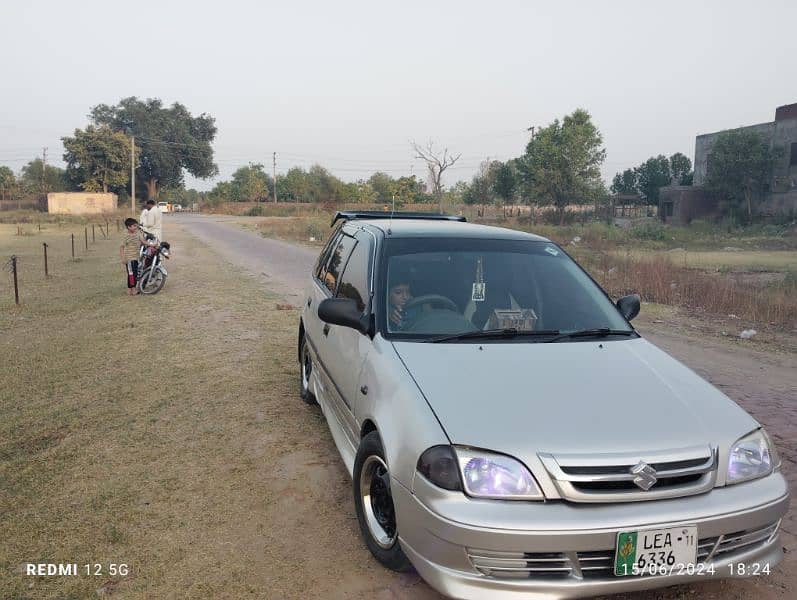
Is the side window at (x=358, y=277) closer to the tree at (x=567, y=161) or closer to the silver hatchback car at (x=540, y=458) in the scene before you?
the silver hatchback car at (x=540, y=458)

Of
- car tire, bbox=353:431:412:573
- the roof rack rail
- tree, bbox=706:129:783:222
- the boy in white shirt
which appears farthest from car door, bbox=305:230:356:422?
tree, bbox=706:129:783:222

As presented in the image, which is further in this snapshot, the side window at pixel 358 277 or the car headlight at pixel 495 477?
the side window at pixel 358 277

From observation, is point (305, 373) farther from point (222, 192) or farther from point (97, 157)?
point (222, 192)

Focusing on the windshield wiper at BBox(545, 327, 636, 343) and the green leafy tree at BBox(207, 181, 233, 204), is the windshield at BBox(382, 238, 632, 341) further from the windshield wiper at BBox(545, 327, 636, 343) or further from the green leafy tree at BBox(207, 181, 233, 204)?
the green leafy tree at BBox(207, 181, 233, 204)

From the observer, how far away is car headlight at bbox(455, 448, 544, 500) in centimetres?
246

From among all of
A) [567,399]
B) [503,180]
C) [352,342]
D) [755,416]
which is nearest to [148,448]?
[352,342]

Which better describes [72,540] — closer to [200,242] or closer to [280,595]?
[280,595]

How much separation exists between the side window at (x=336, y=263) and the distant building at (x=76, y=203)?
5740cm

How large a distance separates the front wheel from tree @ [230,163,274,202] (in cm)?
8878

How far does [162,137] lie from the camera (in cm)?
7531

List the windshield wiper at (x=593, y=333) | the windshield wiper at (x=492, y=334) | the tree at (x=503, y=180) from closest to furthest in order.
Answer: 1. the windshield wiper at (x=492, y=334)
2. the windshield wiper at (x=593, y=333)
3. the tree at (x=503, y=180)

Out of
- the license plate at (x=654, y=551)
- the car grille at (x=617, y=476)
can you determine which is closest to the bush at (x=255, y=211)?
the car grille at (x=617, y=476)

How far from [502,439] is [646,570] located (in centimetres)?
71

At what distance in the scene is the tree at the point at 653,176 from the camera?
73.5m
